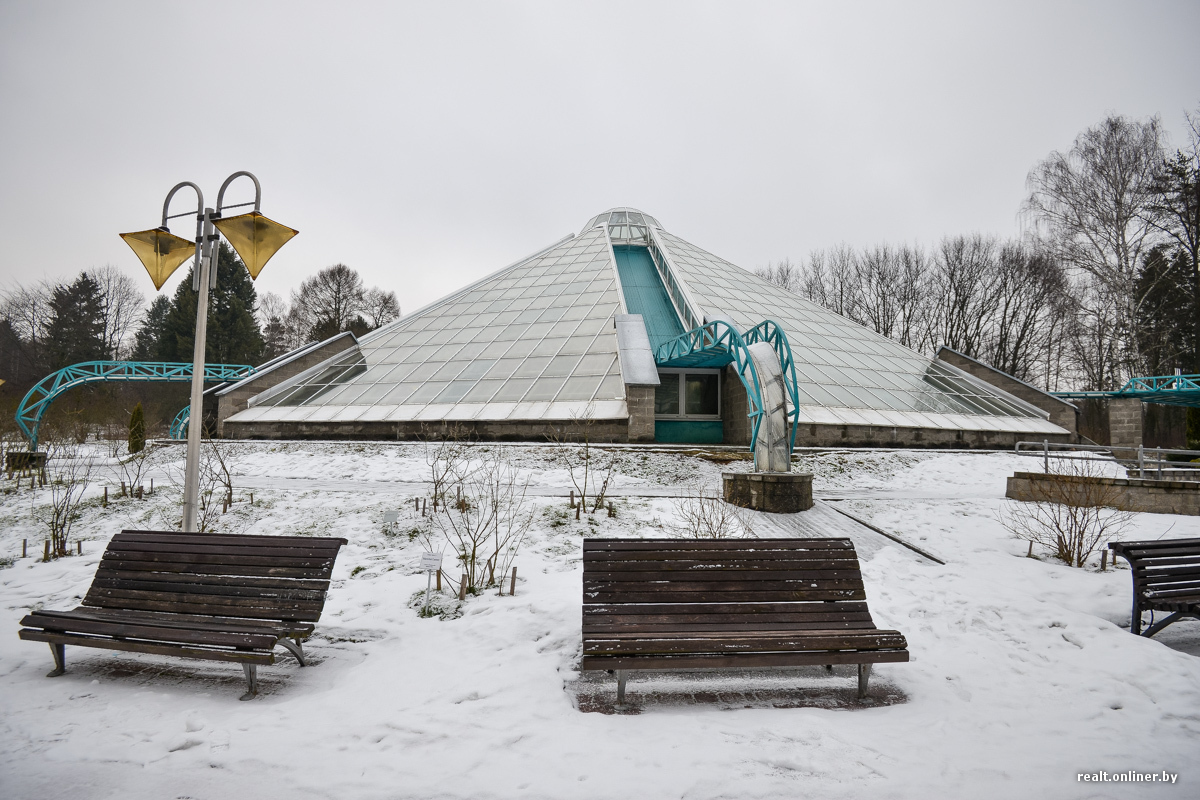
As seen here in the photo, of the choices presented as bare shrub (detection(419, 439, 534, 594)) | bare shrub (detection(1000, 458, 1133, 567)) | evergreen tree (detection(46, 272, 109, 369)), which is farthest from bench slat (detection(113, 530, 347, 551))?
evergreen tree (detection(46, 272, 109, 369))

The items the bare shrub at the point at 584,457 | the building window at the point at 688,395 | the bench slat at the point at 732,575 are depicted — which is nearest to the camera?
the bench slat at the point at 732,575

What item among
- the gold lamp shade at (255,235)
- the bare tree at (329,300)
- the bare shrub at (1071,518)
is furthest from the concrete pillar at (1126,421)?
the bare tree at (329,300)

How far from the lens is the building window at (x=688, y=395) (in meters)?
17.8

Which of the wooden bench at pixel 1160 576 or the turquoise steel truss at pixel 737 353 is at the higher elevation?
the turquoise steel truss at pixel 737 353

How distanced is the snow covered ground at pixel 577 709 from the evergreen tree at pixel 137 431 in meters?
11.5

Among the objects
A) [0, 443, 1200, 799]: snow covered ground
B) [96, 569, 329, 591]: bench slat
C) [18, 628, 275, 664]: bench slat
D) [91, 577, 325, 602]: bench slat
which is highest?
[96, 569, 329, 591]: bench slat

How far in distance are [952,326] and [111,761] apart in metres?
43.9

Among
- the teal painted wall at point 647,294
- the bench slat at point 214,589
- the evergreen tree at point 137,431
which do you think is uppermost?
the teal painted wall at point 647,294

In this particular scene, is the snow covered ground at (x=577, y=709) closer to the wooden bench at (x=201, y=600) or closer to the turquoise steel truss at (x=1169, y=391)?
the wooden bench at (x=201, y=600)

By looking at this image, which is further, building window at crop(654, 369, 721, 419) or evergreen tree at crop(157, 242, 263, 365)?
evergreen tree at crop(157, 242, 263, 365)

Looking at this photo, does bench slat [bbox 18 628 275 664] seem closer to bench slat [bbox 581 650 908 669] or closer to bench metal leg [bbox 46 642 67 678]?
bench metal leg [bbox 46 642 67 678]

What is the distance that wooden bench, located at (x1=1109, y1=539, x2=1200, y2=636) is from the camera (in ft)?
15.1

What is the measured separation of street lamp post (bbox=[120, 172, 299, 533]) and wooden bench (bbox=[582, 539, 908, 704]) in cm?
417

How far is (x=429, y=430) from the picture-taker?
15.1 meters
